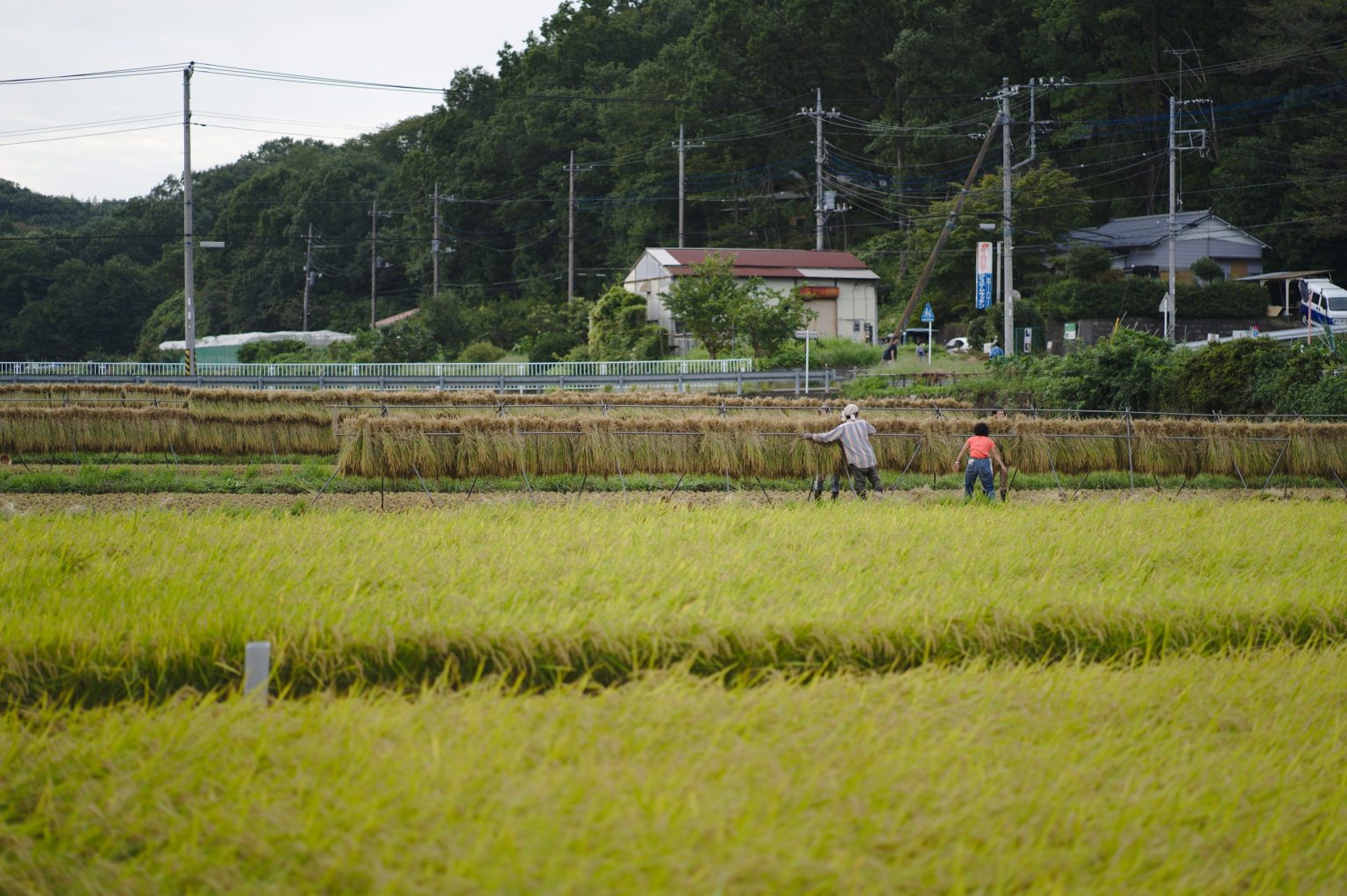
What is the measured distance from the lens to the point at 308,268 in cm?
6294

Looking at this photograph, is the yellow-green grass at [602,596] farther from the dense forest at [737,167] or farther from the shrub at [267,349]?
the shrub at [267,349]

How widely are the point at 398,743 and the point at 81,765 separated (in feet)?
3.63

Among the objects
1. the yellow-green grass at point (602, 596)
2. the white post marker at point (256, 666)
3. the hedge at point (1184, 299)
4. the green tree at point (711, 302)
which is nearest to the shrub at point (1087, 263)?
the hedge at point (1184, 299)

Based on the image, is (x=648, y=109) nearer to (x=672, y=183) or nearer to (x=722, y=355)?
(x=672, y=183)

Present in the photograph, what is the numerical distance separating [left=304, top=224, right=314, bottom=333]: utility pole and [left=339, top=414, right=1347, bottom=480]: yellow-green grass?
4895 centimetres

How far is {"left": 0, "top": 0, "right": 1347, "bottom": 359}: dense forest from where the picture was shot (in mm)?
44062

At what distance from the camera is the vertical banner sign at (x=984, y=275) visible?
3566cm

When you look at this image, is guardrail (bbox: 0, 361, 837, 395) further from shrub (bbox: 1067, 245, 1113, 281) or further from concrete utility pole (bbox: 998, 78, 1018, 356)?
shrub (bbox: 1067, 245, 1113, 281)

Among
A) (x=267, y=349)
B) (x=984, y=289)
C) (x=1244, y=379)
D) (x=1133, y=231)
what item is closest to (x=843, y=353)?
(x=984, y=289)

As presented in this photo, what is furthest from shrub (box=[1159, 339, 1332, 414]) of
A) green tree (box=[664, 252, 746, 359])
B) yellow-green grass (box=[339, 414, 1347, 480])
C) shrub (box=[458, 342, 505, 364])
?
shrub (box=[458, 342, 505, 364])

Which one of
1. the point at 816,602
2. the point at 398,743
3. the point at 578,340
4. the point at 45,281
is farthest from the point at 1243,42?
the point at 45,281

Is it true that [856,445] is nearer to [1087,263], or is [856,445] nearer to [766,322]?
[766,322]

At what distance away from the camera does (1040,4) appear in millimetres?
50969

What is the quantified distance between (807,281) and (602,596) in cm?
3787
